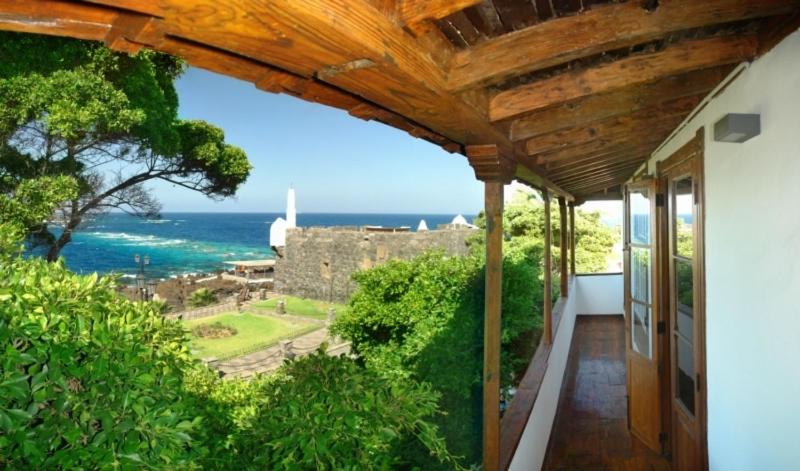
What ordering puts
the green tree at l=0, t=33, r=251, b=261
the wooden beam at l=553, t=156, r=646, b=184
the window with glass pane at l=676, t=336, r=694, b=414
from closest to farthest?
the window with glass pane at l=676, t=336, r=694, b=414, the wooden beam at l=553, t=156, r=646, b=184, the green tree at l=0, t=33, r=251, b=261

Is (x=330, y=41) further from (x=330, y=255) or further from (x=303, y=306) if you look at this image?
(x=330, y=255)

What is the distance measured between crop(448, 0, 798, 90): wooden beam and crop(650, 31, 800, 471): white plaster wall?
492 millimetres

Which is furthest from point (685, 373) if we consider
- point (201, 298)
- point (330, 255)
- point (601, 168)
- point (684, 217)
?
point (201, 298)

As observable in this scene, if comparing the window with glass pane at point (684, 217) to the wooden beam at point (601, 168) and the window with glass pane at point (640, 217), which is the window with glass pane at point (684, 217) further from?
the wooden beam at point (601, 168)

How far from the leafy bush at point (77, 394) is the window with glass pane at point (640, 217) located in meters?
3.67

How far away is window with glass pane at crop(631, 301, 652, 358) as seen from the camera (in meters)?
3.72

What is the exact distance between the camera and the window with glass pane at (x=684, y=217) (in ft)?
9.47

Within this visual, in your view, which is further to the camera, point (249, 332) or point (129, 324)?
point (249, 332)

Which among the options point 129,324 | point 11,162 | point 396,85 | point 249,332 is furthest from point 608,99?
point 249,332

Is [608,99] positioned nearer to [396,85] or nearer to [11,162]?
[396,85]

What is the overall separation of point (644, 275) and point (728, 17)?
2964 mm

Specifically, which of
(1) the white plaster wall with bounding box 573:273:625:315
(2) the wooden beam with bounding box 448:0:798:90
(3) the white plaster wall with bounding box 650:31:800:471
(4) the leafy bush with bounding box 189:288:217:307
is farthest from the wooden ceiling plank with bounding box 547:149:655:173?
(4) the leafy bush with bounding box 189:288:217:307

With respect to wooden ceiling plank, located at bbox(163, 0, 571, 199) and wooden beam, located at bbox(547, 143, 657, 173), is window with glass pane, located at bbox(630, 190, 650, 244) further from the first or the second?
wooden ceiling plank, located at bbox(163, 0, 571, 199)

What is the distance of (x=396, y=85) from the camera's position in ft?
3.58
